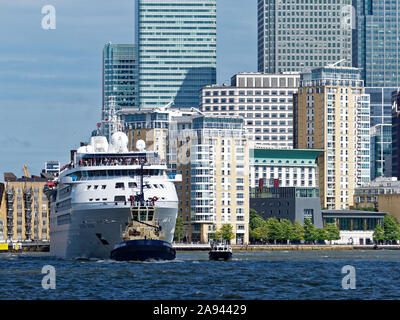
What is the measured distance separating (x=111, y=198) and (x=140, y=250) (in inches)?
459

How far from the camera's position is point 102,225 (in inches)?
5261

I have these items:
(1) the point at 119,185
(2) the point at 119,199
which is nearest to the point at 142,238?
(2) the point at 119,199

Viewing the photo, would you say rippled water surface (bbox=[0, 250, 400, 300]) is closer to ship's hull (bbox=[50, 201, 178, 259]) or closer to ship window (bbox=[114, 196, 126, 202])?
ship's hull (bbox=[50, 201, 178, 259])

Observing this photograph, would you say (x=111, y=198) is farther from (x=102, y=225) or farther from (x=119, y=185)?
(x=102, y=225)

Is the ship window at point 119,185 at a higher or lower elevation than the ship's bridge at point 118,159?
lower

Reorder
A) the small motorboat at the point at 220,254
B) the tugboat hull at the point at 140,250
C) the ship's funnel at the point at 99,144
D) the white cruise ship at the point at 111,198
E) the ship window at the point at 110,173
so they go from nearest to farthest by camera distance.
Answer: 1. the tugboat hull at the point at 140,250
2. the white cruise ship at the point at 111,198
3. the ship window at the point at 110,173
4. the ship's funnel at the point at 99,144
5. the small motorboat at the point at 220,254

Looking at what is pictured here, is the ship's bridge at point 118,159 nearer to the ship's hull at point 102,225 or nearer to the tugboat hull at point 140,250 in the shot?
the ship's hull at point 102,225

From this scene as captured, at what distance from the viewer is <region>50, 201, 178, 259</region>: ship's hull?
132 metres

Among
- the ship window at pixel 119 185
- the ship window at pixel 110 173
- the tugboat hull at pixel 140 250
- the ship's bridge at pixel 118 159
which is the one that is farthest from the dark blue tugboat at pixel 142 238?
the ship's bridge at pixel 118 159

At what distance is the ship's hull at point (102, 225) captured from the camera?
432ft

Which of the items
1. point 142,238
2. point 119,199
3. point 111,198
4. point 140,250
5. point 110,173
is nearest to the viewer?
point 140,250
